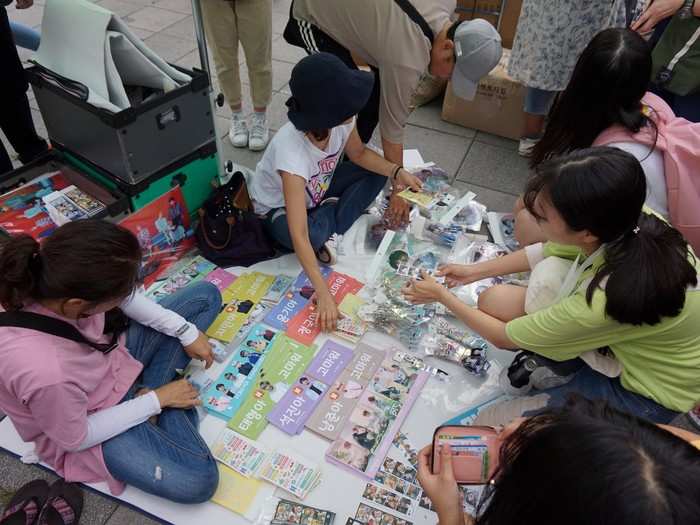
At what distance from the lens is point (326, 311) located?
6.69ft

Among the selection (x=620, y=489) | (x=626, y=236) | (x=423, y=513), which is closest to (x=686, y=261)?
(x=626, y=236)

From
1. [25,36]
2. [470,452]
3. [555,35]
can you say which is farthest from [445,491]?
[25,36]

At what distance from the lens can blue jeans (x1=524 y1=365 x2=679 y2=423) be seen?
157cm

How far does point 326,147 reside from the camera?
2166 mm

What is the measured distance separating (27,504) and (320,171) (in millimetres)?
1560

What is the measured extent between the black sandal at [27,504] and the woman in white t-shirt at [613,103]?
2147 mm

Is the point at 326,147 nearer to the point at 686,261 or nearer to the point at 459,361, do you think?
the point at 459,361

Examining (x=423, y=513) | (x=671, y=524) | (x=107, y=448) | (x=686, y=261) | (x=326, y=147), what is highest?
(x=671, y=524)

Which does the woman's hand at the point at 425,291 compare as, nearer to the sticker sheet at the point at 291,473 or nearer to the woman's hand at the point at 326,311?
the woman's hand at the point at 326,311

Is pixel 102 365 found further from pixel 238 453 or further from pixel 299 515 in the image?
pixel 299 515

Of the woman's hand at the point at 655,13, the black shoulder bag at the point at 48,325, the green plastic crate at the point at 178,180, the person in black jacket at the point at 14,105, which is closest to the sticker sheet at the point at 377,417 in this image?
the black shoulder bag at the point at 48,325

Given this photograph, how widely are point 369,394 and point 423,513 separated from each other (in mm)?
448

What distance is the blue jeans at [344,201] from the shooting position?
2.35 meters

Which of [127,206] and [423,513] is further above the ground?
[127,206]
